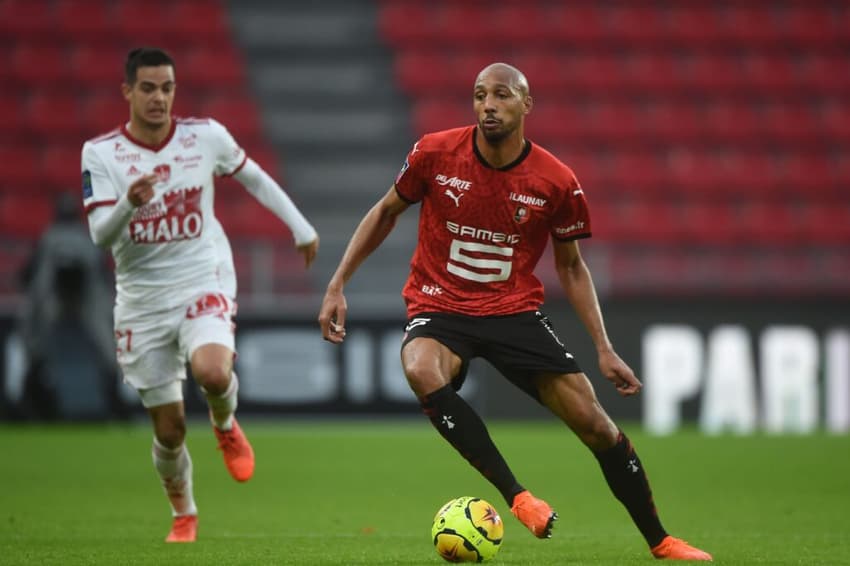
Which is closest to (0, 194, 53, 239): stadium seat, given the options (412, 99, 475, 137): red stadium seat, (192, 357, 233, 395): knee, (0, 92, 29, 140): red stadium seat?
(0, 92, 29, 140): red stadium seat

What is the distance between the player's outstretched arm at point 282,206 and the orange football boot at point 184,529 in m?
1.36

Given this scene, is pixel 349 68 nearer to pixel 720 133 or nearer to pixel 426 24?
pixel 426 24

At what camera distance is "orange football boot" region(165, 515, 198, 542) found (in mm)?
6551

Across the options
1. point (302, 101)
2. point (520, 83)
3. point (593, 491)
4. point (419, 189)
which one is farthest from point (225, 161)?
point (302, 101)

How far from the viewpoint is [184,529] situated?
6641mm

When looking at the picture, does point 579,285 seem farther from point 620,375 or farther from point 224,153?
point 224,153

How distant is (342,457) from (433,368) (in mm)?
6323

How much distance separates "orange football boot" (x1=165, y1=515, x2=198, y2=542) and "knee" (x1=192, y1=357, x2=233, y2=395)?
673mm

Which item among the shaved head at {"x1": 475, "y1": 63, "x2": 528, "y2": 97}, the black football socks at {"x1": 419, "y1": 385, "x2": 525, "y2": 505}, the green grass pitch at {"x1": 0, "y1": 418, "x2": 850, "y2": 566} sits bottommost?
the green grass pitch at {"x1": 0, "y1": 418, "x2": 850, "y2": 566}

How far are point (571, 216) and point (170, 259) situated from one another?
2099 millimetres

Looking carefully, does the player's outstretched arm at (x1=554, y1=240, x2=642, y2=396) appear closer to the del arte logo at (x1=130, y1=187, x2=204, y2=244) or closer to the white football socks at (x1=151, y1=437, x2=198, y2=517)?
the del arte logo at (x1=130, y1=187, x2=204, y2=244)

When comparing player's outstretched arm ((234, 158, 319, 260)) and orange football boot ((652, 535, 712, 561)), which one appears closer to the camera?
orange football boot ((652, 535, 712, 561))

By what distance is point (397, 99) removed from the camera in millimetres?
19734

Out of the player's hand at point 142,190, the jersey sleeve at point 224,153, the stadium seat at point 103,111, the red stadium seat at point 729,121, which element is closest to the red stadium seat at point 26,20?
the stadium seat at point 103,111
